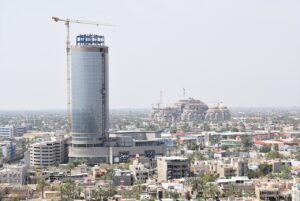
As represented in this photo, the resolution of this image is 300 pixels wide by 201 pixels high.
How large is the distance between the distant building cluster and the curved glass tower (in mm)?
19474

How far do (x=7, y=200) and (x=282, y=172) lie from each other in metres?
6.69

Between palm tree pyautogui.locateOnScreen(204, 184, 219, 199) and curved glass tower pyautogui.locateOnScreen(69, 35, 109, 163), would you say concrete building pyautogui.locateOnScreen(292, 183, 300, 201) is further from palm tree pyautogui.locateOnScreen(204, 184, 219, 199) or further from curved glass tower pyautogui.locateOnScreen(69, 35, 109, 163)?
curved glass tower pyautogui.locateOnScreen(69, 35, 109, 163)

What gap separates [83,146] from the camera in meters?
20.6

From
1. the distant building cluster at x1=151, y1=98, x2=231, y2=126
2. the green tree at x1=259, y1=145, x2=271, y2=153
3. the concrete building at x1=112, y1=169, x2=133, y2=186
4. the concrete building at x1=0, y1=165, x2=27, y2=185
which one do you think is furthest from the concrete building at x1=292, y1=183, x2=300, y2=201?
the distant building cluster at x1=151, y1=98, x2=231, y2=126

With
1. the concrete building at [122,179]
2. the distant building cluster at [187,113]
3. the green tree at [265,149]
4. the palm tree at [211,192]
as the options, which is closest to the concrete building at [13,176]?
the concrete building at [122,179]

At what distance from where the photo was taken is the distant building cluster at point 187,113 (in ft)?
135

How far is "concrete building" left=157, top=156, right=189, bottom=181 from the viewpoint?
51.6 feet

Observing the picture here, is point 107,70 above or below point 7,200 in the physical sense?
above

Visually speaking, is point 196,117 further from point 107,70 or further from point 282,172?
point 282,172

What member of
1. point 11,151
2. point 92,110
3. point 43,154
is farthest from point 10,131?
point 43,154

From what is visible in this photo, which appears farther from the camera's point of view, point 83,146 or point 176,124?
point 176,124

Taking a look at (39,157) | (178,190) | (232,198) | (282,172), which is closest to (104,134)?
(39,157)

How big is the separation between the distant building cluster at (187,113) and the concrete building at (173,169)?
957 inches

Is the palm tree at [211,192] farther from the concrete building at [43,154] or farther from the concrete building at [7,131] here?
the concrete building at [7,131]
